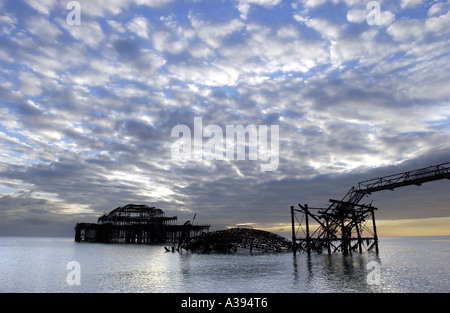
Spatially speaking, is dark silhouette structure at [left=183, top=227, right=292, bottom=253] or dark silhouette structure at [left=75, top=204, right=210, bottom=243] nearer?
dark silhouette structure at [left=183, top=227, right=292, bottom=253]

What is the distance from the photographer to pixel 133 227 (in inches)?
4621

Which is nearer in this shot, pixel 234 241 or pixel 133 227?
pixel 234 241

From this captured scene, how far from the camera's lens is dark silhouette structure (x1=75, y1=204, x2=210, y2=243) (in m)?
118

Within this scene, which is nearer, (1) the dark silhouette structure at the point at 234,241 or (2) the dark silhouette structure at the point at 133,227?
(1) the dark silhouette structure at the point at 234,241

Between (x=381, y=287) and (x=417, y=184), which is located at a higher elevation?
(x=417, y=184)

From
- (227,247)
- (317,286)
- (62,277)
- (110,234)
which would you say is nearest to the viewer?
(317,286)

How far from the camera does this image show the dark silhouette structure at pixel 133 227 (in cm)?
11850

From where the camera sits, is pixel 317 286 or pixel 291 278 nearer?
pixel 317 286

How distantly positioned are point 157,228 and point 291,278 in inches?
3693
